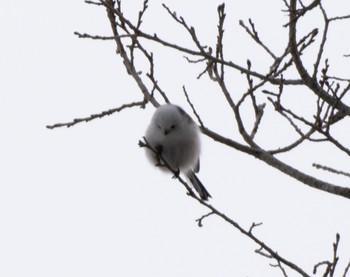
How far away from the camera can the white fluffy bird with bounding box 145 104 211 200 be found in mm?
5172

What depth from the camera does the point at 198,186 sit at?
5.65 metres

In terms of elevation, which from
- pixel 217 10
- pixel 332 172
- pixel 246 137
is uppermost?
pixel 217 10

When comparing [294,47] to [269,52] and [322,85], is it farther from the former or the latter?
[269,52]

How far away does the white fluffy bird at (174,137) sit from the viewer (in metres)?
5.17

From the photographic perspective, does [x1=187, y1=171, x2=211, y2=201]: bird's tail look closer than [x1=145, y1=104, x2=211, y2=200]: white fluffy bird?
No

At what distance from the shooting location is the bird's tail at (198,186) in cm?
552

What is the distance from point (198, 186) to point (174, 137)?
0.61 meters

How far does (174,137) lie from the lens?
5.25 m

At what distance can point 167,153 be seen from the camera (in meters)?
5.30

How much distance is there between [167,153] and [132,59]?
920 millimetres

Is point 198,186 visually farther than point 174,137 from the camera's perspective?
Yes

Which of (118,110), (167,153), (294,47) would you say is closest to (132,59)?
(118,110)

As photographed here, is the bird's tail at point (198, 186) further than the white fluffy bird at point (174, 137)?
Yes

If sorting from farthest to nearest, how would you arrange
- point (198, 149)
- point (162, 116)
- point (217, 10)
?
point (198, 149), point (162, 116), point (217, 10)
